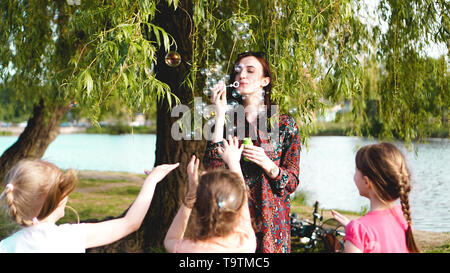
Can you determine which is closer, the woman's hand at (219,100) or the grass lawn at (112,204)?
the woman's hand at (219,100)

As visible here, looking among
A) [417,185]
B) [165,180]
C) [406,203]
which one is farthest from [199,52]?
[417,185]

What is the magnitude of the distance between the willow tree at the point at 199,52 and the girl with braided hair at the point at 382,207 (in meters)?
1.35

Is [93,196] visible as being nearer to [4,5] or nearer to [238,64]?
[4,5]

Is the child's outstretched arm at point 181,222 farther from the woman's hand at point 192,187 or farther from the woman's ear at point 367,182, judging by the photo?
the woman's ear at point 367,182

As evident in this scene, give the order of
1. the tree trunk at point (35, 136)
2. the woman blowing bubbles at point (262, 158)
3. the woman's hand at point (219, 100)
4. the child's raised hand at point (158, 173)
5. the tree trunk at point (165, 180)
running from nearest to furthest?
the child's raised hand at point (158, 173) < the woman blowing bubbles at point (262, 158) < the woman's hand at point (219, 100) < the tree trunk at point (165, 180) < the tree trunk at point (35, 136)

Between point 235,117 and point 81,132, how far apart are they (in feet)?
166

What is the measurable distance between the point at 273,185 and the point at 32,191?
118 centimetres

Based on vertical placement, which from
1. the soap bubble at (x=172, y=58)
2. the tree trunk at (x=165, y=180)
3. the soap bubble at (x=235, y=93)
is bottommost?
the tree trunk at (x=165, y=180)

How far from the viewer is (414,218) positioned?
368 inches

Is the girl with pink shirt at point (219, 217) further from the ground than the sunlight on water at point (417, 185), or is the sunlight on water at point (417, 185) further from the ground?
the girl with pink shirt at point (219, 217)

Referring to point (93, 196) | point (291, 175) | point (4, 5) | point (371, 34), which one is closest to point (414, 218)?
point (371, 34)

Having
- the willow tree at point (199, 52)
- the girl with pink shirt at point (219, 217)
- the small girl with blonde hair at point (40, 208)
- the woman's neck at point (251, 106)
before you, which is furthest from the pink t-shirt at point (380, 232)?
the willow tree at point (199, 52)

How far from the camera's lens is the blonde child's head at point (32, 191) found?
1.84 meters

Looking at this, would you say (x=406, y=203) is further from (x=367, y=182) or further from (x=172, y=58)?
(x=172, y=58)
